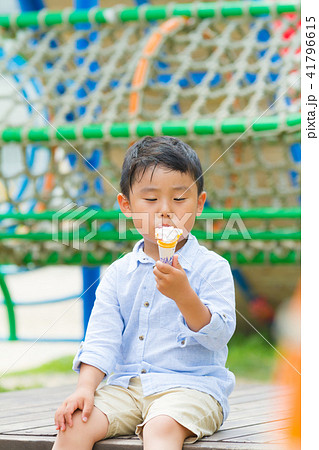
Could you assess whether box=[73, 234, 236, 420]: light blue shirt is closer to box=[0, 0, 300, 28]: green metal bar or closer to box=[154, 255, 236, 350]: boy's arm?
box=[154, 255, 236, 350]: boy's arm

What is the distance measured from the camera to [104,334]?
1.05 meters

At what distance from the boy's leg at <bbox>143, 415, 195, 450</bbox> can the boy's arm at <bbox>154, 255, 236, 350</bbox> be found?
12cm

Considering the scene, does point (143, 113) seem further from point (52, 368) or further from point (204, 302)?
point (52, 368)

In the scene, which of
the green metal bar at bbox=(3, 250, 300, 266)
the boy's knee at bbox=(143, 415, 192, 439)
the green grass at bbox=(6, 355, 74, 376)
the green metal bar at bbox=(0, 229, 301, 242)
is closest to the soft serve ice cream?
the boy's knee at bbox=(143, 415, 192, 439)

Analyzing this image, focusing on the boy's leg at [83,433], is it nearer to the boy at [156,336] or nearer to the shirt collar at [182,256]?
the boy at [156,336]

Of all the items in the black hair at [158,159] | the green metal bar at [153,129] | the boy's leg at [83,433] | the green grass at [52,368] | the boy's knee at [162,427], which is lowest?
the green grass at [52,368]

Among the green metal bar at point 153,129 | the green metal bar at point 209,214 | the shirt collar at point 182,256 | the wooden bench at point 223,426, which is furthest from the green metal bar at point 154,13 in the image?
the shirt collar at point 182,256

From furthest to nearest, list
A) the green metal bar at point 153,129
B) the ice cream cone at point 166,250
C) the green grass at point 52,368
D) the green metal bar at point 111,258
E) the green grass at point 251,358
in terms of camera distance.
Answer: the green grass at point 52,368, the green grass at point 251,358, the green metal bar at point 111,258, the green metal bar at point 153,129, the ice cream cone at point 166,250

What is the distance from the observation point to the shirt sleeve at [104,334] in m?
1.03

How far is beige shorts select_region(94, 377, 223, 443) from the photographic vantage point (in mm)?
947

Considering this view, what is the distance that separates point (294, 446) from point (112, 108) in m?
1.33

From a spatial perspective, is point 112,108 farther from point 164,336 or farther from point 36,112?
point 164,336

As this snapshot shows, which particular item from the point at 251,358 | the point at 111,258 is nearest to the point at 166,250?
the point at 111,258

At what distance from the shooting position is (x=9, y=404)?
54.3 inches
